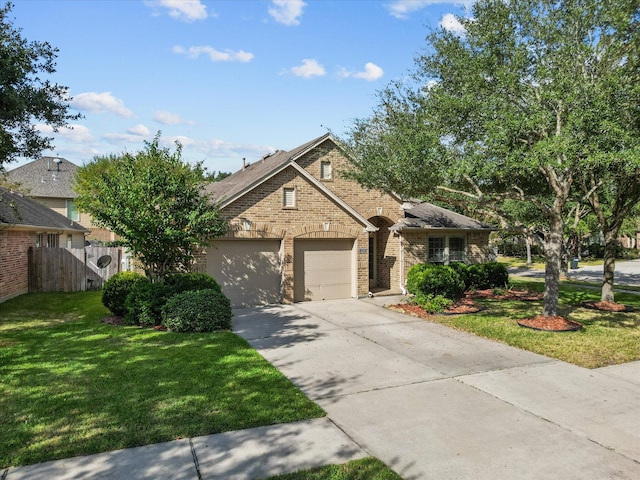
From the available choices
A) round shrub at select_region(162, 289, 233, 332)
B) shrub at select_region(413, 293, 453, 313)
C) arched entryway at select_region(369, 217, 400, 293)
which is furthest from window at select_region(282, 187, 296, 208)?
shrub at select_region(413, 293, 453, 313)

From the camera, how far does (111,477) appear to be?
4.62 metres

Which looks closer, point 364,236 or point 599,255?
point 364,236

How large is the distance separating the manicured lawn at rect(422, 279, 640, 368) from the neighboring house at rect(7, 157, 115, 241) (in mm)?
31143

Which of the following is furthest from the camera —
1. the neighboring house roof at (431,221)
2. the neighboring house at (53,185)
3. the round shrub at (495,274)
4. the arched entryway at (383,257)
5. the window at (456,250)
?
the neighboring house at (53,185)

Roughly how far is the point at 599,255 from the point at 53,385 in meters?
48.5

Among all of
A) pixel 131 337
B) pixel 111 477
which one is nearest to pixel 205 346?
pixel 131 337

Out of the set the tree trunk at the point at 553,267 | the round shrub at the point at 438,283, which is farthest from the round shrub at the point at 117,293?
the tree trunk at the point at 553,267

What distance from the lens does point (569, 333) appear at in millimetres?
11164

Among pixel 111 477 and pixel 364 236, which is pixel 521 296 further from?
pixel 111 477

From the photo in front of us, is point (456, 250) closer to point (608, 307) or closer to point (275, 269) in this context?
point (608, 307)

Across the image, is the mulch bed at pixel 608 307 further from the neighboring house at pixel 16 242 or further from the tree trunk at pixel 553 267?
the neighboring house at pixel 16 242

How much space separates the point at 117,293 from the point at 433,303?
9625mm

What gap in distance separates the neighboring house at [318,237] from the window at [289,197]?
0.12 ft

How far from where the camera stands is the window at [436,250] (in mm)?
19406
